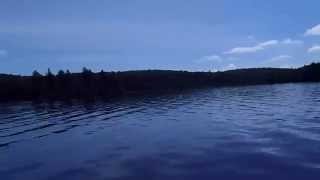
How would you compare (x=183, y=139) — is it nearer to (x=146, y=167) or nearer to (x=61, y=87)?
(x=146, y=167)

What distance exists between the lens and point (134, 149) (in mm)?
25875

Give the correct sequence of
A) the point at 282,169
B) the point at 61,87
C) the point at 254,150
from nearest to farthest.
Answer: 1. the point at 282,169
2. the point at 254,150
3. the point at 61,87

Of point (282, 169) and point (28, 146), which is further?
point (28, 146)

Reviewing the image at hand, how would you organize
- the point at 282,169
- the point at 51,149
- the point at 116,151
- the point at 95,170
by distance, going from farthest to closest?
the point at 51,149, the point at 116,151, the point at 95,170, the point at 282,169

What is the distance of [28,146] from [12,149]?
3.63ft

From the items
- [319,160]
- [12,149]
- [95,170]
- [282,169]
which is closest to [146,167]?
[95,170]

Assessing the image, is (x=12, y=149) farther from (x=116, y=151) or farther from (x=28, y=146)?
(x=116, y=151)

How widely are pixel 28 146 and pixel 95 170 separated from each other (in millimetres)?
10793

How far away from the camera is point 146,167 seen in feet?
67.3

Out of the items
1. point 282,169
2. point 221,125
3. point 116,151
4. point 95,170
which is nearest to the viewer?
point 282,169

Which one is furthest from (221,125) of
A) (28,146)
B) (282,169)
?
(282,169)

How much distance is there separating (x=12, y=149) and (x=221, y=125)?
51.0ft

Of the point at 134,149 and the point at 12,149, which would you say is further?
the point at 12,149

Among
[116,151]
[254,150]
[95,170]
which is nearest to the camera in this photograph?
[95,170]
